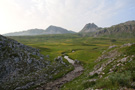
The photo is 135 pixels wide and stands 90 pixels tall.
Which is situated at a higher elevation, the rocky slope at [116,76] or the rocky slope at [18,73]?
the rocky slope at [116,76]

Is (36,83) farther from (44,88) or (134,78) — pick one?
(134,78)

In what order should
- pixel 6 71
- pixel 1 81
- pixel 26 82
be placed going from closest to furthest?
pixel 1 81
pixel 26 82
pixel 6 71

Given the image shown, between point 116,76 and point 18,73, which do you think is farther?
point 18,73

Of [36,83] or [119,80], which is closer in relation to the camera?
[119,80]

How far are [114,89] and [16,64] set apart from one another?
38612 mm

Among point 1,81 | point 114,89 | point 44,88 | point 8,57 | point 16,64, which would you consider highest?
point 114,89

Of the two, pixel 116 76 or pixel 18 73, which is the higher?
pixel 116 76

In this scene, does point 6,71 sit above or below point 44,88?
above

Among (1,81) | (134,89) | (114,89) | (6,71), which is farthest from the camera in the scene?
(6,71)

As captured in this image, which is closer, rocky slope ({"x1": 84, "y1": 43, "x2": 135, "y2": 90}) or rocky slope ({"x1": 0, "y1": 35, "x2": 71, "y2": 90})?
rocky slope ({"x1": 84, "y1": 43, "x2": 135, "y2": 90})

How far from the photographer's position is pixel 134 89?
29.9ft

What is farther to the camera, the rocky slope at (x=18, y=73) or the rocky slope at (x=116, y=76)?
the rocky slope at (x=18, y=73)

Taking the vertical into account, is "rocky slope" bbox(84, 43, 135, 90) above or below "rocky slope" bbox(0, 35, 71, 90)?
above

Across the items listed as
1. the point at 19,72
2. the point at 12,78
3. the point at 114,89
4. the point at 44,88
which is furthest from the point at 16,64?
the point at 114,89
